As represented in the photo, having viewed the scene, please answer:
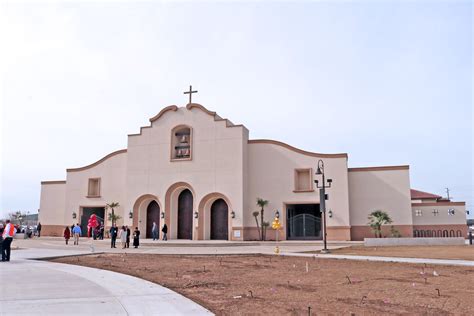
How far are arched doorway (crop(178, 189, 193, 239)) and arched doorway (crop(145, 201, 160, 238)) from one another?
208cm

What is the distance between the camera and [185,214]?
1428 inches

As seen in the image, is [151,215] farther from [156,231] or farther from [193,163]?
[193,163]

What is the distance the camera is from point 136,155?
37.4 m

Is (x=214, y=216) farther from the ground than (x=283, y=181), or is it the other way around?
(x=283, y=181)

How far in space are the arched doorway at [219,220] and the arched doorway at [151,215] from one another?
5009mm

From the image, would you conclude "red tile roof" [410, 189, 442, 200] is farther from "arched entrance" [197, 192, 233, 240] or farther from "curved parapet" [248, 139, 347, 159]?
"arched entrance" [197, 192, 233, 240]

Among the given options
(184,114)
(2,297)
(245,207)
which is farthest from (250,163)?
(2,297)

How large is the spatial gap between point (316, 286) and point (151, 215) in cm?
2797


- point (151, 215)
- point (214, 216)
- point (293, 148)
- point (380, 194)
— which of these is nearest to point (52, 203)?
point (151, 215)

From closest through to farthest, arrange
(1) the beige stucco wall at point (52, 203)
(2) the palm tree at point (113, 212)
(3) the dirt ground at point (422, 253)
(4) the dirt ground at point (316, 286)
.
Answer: (4) the dirt ground at point (316, 286) < (3) the dirt ground at point (422, 253) < (2) the palm tree at point (113, 212) < (1) the beige stucco wall at point (52, 203)

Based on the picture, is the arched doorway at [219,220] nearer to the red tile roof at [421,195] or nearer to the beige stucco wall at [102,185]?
the beige stucco wall at [102,185]

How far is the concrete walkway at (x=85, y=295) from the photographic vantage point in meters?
7.73

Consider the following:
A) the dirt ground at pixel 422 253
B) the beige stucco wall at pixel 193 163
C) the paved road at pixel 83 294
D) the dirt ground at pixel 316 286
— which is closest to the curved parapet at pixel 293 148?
the beige stucco wall at pixel 193 163

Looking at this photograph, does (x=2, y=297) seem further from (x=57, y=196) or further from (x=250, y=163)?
(x=57, y=196)
